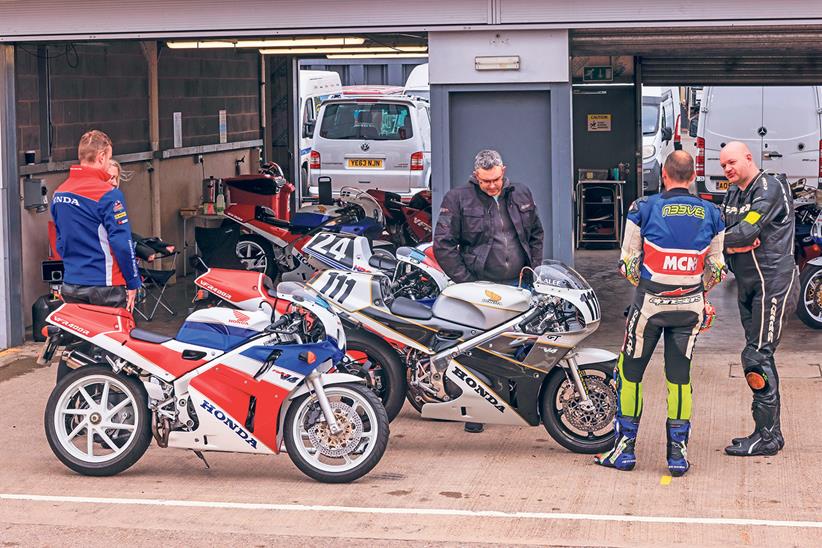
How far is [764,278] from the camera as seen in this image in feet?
24.6

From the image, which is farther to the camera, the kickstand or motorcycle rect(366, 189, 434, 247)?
motorcycle rect(366, 189, 434, 247)

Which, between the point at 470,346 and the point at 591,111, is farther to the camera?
the point at 591,111

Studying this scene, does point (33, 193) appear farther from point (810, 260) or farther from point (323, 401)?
point (810, 260)

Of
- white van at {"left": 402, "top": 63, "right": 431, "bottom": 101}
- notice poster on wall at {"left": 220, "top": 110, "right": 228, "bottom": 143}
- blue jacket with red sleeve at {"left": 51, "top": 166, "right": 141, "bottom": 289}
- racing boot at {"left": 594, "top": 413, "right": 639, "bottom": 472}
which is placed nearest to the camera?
racing boot at {"left": 594, "top": 413, "right": 639, "bottom": 472}

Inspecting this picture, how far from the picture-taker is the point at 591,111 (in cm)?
1692

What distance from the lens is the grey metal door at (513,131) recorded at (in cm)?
982

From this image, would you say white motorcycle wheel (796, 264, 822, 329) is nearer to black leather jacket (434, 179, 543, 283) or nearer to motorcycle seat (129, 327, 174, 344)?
black leather jacket (434, 179, 543, 283)

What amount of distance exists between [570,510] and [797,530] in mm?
1069

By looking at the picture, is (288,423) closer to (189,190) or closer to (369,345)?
(369,345)

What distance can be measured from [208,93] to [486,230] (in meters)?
8.74

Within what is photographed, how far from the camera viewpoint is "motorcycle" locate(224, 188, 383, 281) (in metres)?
13.2

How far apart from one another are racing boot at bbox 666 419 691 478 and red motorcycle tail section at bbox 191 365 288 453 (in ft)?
6.78

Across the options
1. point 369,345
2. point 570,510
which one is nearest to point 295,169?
point 369,345

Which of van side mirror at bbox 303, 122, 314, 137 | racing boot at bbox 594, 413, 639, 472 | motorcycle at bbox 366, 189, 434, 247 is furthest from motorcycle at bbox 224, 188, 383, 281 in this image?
van side mirror at bbox 303, 122, 314, 137
